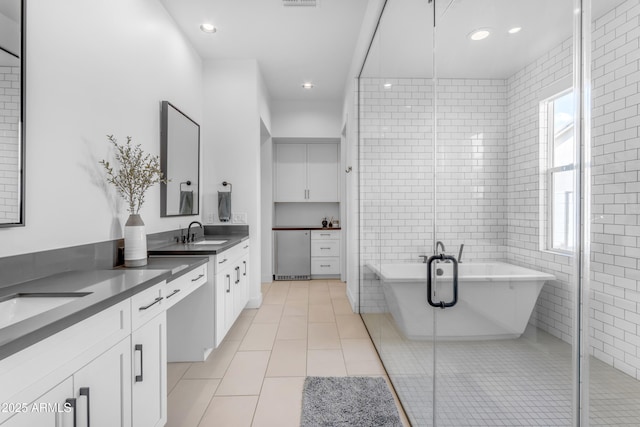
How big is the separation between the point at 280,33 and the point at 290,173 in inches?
109

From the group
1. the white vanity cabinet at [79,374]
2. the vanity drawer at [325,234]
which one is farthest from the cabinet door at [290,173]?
the white vanity cabinet at [79,374]

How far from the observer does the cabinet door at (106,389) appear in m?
1.04

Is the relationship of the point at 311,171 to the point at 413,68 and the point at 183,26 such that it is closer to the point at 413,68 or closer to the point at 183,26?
the point at 183,26

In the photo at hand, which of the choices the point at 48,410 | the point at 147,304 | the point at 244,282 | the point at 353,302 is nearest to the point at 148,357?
the point at 147,304

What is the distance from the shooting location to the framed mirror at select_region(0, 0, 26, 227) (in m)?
1.37

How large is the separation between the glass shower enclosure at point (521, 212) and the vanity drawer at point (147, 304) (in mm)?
1325

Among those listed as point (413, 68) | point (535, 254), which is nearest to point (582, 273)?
point (535, 254)

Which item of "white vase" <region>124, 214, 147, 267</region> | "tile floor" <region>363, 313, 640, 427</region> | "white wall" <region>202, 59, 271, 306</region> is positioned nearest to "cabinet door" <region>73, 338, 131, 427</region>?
"white vase" <region>124, 214, 147, 267</region>

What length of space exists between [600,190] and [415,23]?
5.41 ft

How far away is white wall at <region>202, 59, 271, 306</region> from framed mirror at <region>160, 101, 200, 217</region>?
22 cm

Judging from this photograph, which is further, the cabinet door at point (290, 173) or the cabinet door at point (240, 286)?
the cabinet door at point (290, 173)

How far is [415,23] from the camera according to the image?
192 cm

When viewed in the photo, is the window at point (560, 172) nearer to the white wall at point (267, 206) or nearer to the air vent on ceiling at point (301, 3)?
the air vent on ceiling at point (301, 3)

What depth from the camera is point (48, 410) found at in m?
0.90
